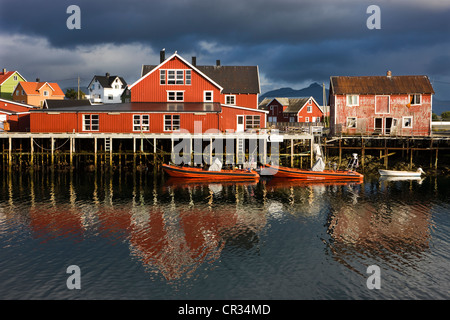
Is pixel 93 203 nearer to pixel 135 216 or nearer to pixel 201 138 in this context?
pixel 135 216

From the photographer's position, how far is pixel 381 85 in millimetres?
47875

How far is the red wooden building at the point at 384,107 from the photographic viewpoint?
152 ft

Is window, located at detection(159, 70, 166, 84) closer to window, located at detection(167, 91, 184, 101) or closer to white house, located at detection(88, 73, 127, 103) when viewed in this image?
window, located at detection(167, 91, 184, 101)

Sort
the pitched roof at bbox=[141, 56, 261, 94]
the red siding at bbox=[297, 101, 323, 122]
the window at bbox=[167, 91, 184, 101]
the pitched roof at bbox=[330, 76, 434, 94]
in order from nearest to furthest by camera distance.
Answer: the window at bbox=[167, 91, 184, 101]
the pitched roof at bbox=[330, 76, 434, 94]
the pitched roof at bbox=[141, 56, 261, 94]
the red siding at bbox=[297, 101, 323, 122]

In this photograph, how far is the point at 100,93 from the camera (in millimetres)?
105250

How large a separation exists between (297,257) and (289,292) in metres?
3.36

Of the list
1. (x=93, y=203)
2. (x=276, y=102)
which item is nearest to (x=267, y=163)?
(x=93, y=203)

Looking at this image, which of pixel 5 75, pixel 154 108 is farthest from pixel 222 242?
pixel 5 75

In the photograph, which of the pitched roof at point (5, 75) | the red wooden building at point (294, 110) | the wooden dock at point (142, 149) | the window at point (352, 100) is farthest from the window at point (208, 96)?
the pitched roof at point (5, 75)

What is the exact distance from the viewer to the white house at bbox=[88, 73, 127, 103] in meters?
104

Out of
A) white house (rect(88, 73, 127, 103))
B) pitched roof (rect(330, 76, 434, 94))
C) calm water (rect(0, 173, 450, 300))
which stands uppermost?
white house (rect(88, 73, 127, 103))

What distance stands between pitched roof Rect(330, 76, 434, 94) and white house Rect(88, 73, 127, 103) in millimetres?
69847

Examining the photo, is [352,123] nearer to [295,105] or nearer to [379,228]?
[379,228]

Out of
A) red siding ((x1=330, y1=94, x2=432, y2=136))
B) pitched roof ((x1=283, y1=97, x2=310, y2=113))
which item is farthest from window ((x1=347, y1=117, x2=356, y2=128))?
pitched roof ((x1=283, y1=97, x2=310, y2=113))
